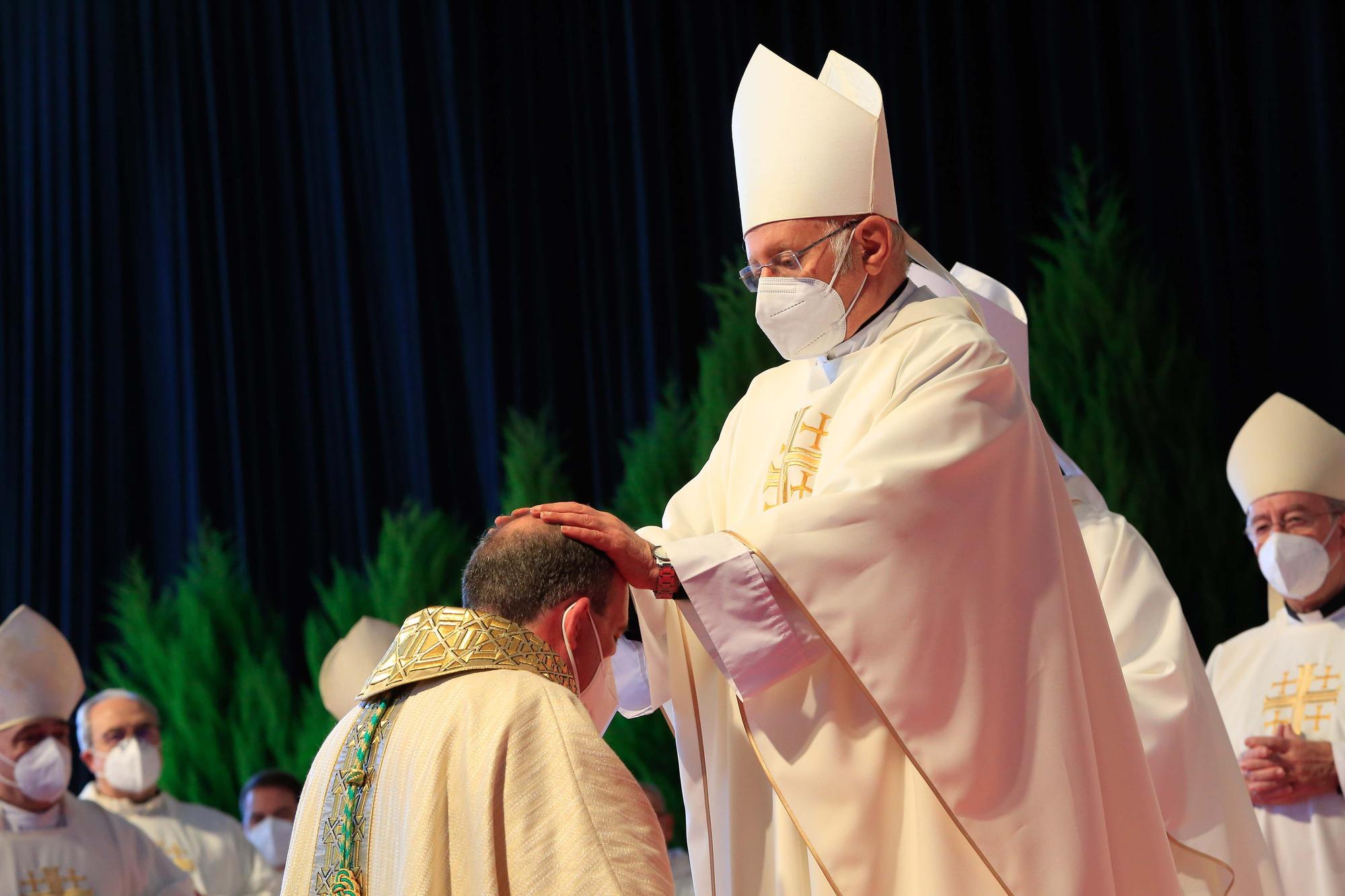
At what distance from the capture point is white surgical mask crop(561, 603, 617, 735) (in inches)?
86.4

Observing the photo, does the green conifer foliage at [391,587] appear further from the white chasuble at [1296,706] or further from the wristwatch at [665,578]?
the wristwatch at [665,578]

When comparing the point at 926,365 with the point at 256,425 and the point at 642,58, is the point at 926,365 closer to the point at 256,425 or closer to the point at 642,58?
the point at 642,58

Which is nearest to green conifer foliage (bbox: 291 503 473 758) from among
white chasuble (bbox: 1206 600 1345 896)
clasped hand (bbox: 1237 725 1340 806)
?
white chasuble (bbox: 1206 600 1345 896)

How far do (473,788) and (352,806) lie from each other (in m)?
0.19

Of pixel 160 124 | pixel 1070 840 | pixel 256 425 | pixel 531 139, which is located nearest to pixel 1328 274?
pixel 531 139

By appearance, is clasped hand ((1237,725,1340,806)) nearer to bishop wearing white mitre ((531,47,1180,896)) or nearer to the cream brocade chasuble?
bishop wearing white mitre ((531,47,1180,896))

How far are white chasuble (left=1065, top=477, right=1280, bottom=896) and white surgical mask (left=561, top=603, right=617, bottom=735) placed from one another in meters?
1.11

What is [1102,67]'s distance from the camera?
22.7ft

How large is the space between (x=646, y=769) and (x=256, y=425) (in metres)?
3.16

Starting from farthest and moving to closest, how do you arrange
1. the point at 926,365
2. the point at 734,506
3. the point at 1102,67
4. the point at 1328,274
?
the point at 1102,67 → the point at 1328,274 → the point at 734,506 → the point at 926,365

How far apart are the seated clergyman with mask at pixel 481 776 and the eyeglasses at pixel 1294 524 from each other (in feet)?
11.2

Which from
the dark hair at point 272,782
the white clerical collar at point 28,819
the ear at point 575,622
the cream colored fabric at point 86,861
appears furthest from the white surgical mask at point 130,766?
the ear at point 575,622

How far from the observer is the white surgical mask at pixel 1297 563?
478cm

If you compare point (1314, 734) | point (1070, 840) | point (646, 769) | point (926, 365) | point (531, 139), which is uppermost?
point (531, 139)
